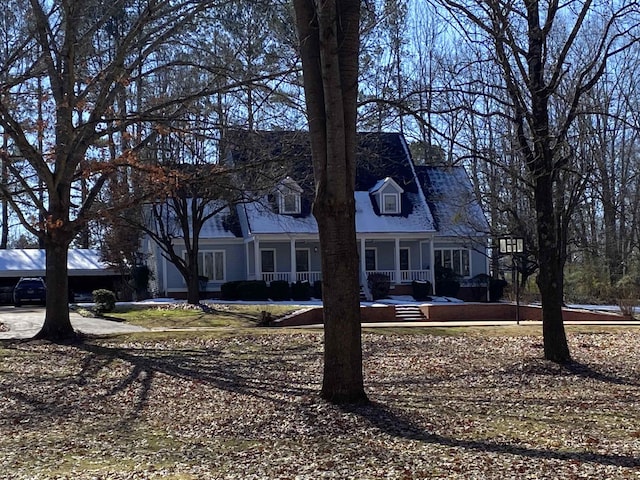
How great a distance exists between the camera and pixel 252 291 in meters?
32.8

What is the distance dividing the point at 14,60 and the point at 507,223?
1924cm

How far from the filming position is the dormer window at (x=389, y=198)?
36625mm

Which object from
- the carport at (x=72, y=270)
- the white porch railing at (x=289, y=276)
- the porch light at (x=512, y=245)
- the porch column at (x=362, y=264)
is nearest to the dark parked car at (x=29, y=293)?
the carport at (x=72, y=270)

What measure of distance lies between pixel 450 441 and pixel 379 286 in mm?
26434

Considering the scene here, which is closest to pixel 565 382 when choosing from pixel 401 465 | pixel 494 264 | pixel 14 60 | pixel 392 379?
pixel 392 379

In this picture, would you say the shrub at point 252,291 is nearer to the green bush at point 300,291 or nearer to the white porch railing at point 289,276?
the green bush at point 300,291

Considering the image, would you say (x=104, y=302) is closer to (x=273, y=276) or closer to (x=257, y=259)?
(x=257, y=259)

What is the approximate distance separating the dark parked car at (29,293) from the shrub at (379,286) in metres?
15.3

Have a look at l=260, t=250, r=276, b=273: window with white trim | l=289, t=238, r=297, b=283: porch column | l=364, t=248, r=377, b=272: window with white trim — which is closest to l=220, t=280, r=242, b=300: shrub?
l=289, t=238, r=297, b=283: porch column

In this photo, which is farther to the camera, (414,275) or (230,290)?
(414,275)

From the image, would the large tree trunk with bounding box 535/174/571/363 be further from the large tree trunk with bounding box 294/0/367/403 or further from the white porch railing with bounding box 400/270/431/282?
Answer: the white porch railing with bounding box 400/270/431/282

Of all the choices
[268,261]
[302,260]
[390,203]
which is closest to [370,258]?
[390,203]

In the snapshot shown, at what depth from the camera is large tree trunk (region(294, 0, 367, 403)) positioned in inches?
355

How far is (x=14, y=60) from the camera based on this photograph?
17.0 m
